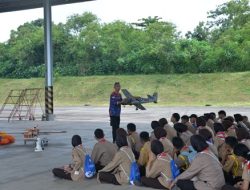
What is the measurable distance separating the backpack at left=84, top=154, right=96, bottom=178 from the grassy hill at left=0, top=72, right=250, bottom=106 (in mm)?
29216

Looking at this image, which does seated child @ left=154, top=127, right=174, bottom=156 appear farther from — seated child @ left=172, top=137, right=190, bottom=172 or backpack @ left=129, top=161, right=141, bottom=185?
backpack @ left=129, top=161, right=141, bottom=185

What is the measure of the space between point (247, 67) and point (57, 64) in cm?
2184

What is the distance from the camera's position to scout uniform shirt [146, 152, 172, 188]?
7207 millimetres

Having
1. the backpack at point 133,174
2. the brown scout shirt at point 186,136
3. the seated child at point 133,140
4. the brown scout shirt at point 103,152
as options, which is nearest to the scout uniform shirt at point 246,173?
the backpack at point 133,174

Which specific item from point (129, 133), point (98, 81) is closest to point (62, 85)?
point (98, 81)

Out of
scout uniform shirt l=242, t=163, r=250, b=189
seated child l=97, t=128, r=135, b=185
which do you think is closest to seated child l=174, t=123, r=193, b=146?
seated child l=97, t=128, r=135, b=185

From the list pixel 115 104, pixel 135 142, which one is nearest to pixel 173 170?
pixel 135 142

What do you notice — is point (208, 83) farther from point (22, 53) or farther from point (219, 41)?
point (22, 53)

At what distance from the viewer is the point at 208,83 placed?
42.4 m

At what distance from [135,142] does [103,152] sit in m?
1.32

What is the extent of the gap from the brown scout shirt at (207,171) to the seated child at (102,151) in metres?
2.19

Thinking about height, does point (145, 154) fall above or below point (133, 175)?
above

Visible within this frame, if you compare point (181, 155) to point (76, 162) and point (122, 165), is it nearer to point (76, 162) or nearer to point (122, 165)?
point (122, 165)

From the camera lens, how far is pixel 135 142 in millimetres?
9609
